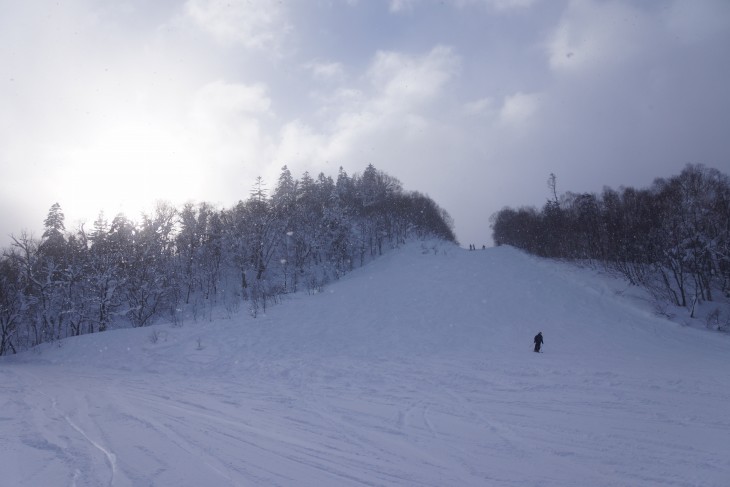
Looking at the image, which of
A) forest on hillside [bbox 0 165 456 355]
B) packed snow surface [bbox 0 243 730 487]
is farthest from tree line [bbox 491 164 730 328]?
forest on hillside [bbox 0 165 456 355]

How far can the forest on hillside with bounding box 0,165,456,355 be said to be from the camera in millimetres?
37750

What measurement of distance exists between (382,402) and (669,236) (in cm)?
3385

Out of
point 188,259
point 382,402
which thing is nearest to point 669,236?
point 382,402

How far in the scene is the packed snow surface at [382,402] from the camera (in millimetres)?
6875

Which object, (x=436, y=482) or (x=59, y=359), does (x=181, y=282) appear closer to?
(x=59, y=359)

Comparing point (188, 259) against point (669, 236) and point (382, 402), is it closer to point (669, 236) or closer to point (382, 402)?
point (382, 402)

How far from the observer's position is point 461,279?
3934 centimetres

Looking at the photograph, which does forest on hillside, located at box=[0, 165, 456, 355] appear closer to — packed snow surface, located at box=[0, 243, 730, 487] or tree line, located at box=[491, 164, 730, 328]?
packed snow surface, located at box=[0, 243, 730, 487]

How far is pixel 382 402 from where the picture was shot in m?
12.2

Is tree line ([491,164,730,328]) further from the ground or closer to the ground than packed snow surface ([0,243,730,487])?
further from the ground

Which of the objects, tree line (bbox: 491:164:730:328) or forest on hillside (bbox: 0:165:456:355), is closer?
tree line (bbox: 491:164:730:328)

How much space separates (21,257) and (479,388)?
45811 mm

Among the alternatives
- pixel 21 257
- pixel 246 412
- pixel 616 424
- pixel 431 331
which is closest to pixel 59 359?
pixel 21 257

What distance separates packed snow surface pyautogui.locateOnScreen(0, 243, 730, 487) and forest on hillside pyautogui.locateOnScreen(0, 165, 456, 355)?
8725mm
